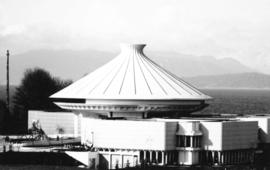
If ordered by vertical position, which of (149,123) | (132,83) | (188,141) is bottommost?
(188,141)

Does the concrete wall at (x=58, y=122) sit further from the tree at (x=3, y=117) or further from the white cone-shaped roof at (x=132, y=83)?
the tree at (x=3, y=117)

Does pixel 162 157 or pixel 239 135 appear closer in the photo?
pixel 162 157

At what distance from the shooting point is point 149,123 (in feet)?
292

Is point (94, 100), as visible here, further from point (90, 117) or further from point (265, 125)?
point (265, 125)

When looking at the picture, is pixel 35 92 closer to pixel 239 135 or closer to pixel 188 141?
pixel 188 141

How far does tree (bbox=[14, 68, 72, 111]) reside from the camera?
145 metres

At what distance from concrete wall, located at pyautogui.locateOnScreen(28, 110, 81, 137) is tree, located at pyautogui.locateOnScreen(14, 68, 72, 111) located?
88.9 feet

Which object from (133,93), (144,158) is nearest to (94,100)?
(133,93)

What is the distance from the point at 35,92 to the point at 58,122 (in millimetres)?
36651

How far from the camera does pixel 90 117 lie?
102750 millimetres

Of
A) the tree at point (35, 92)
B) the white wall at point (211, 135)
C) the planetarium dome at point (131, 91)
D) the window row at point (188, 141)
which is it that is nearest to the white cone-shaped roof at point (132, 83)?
the planetarium dome at point (131, 91)

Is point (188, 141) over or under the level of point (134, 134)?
under

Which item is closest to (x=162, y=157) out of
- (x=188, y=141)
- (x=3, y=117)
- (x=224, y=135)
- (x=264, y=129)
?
(x=188, y=141)

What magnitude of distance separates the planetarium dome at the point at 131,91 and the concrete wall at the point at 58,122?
140 inches
